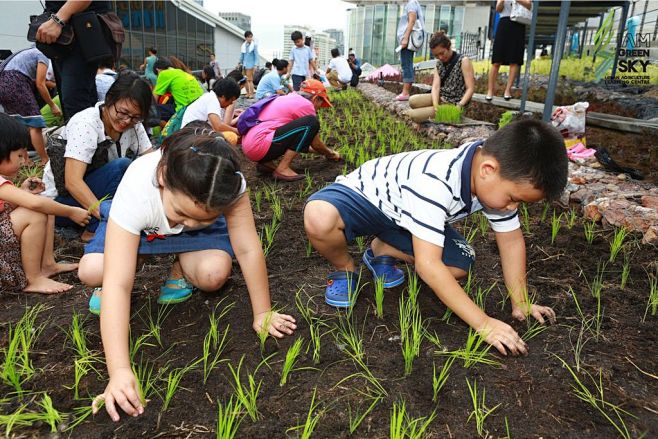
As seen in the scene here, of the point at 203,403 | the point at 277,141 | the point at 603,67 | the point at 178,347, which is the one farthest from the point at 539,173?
the point at 603,67

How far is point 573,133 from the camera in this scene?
3.51 metres

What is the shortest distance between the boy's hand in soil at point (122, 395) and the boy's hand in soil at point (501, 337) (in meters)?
0.97

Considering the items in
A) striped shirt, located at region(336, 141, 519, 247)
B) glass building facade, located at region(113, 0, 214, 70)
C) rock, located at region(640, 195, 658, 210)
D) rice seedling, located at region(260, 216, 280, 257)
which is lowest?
rice seedling, located at region(260, 216, 280, 257)

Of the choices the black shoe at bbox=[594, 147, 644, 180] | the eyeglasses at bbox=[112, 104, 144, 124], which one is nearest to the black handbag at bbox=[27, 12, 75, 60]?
the eyeglasses at bbox=[112, 104, 144, 124]

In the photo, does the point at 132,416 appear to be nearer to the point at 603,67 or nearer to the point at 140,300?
the point at 140,300

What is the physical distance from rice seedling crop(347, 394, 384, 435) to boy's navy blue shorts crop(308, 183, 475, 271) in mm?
676

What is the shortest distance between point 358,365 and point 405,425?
29 centimetres

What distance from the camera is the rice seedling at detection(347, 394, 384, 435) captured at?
1188 mm

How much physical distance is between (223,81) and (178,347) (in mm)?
2769

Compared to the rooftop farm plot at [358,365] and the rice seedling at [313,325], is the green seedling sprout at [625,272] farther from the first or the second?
the rice seedling at [313,325]

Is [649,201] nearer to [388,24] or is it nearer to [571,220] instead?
[571,220]

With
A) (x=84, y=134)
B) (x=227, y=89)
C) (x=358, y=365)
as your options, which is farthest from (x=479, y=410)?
(x=227, y=89)

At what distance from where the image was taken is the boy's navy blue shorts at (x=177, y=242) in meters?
1.76

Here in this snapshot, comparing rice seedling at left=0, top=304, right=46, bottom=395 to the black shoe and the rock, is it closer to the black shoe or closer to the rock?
the rock
